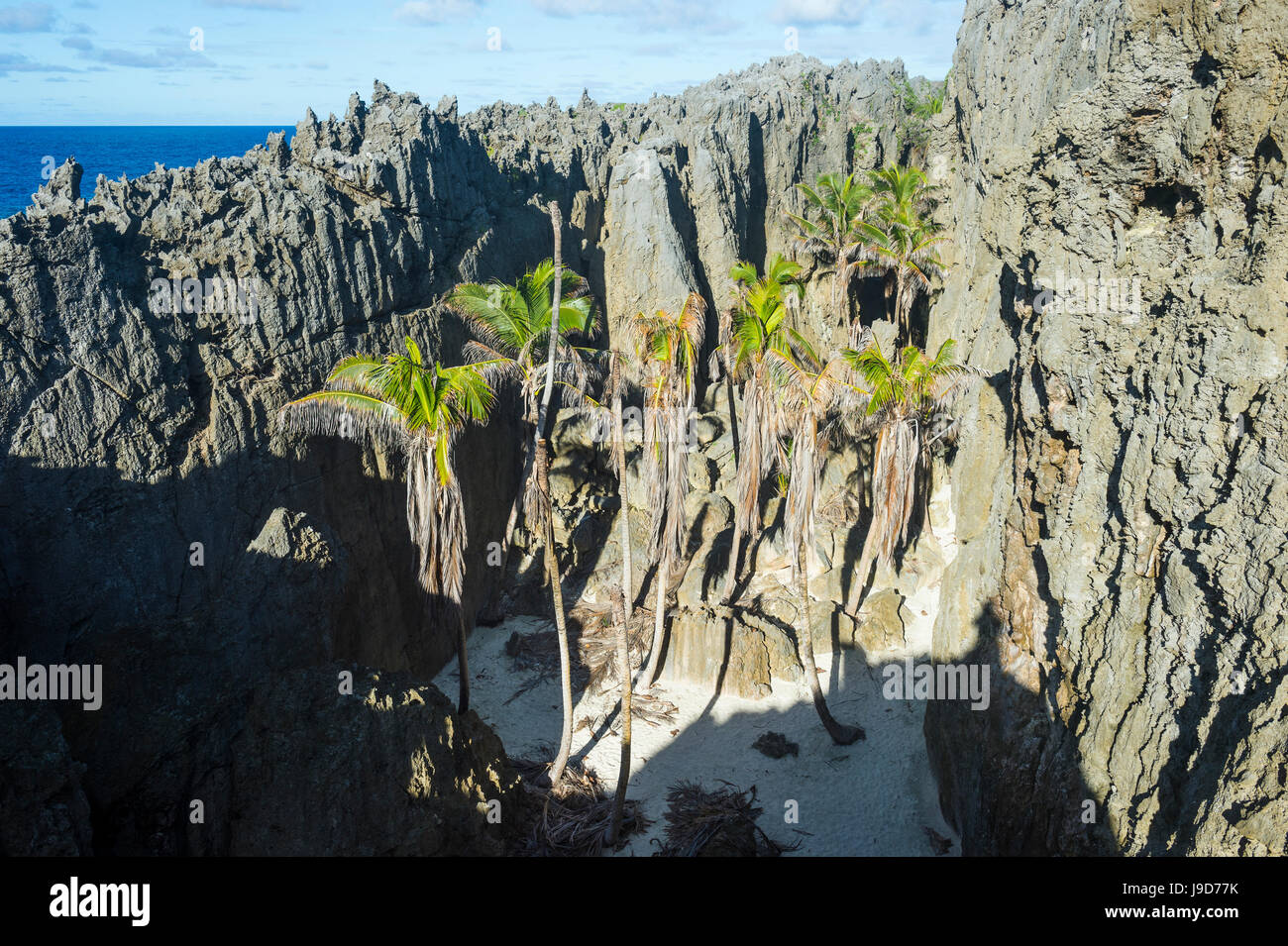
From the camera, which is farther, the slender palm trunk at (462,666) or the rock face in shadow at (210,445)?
the slender palm trunk at (462,666)

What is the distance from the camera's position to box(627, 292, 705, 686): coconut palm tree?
50.1 feet

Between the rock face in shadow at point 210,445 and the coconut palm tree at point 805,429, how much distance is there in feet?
23.6

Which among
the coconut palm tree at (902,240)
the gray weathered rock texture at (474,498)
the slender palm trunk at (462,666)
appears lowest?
the slender palm trunk at (462,666)

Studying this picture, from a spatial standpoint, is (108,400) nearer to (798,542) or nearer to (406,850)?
(406,850)

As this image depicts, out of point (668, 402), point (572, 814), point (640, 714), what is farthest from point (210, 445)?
point (640, 714)

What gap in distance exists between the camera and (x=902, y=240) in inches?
1115

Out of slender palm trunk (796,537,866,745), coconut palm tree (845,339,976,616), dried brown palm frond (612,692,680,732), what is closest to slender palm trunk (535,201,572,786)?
dried brown palm frond (612,692,680,732)

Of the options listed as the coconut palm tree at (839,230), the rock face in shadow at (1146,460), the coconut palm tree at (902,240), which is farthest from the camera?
the coconut palm tree at (839,230)

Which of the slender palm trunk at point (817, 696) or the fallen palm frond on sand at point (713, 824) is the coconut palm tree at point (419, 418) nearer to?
the fallen palm frond on sand at point (713, 824)

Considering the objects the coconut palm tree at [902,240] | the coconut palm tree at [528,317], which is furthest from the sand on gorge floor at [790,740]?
the coconut palm tree at [902,240]

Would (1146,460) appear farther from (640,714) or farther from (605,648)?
(605,648)

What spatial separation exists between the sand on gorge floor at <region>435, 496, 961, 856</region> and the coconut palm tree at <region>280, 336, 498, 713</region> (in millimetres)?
5189

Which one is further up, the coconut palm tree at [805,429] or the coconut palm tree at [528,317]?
the coconut palm tree at [528,317]

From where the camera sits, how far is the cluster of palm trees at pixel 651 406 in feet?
39.1
